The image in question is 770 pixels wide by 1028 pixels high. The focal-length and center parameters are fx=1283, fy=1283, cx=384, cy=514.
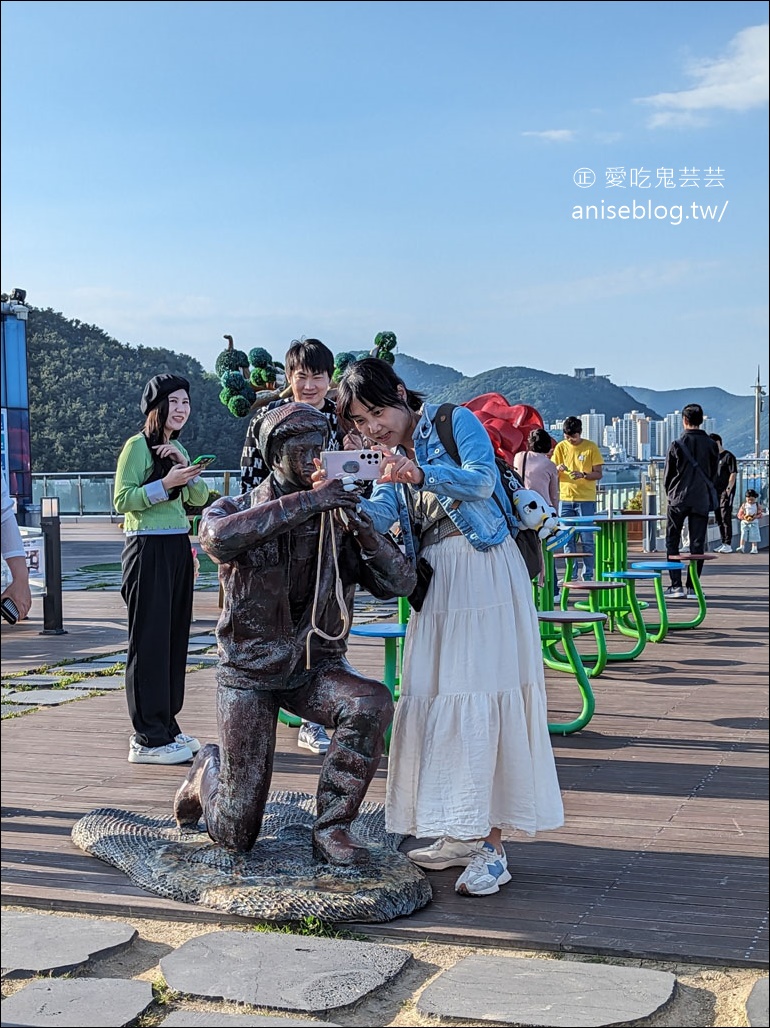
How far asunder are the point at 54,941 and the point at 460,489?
5.69 feet

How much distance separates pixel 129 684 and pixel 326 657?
2.02 metres

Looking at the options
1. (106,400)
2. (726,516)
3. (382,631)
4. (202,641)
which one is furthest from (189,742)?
(106,400)

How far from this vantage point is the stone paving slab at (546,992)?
3.09 metres

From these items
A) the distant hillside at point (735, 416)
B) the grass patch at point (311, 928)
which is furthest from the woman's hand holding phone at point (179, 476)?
the distant hillside at point (735, 416)

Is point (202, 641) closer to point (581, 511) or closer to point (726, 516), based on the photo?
point (581, 511)

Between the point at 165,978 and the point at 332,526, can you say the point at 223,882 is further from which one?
the point at 332,526

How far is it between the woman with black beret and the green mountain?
2535 centimetres

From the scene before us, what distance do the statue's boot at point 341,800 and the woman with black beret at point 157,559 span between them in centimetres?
188

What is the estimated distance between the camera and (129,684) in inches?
230

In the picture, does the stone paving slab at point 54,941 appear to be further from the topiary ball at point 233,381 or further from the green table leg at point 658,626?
the green table leg at point 658,626

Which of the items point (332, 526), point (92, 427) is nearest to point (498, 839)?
point (332, 526)

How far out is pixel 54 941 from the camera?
3.59 m

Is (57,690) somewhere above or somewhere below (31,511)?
below

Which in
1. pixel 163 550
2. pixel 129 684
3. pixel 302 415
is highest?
pixel 302 415
